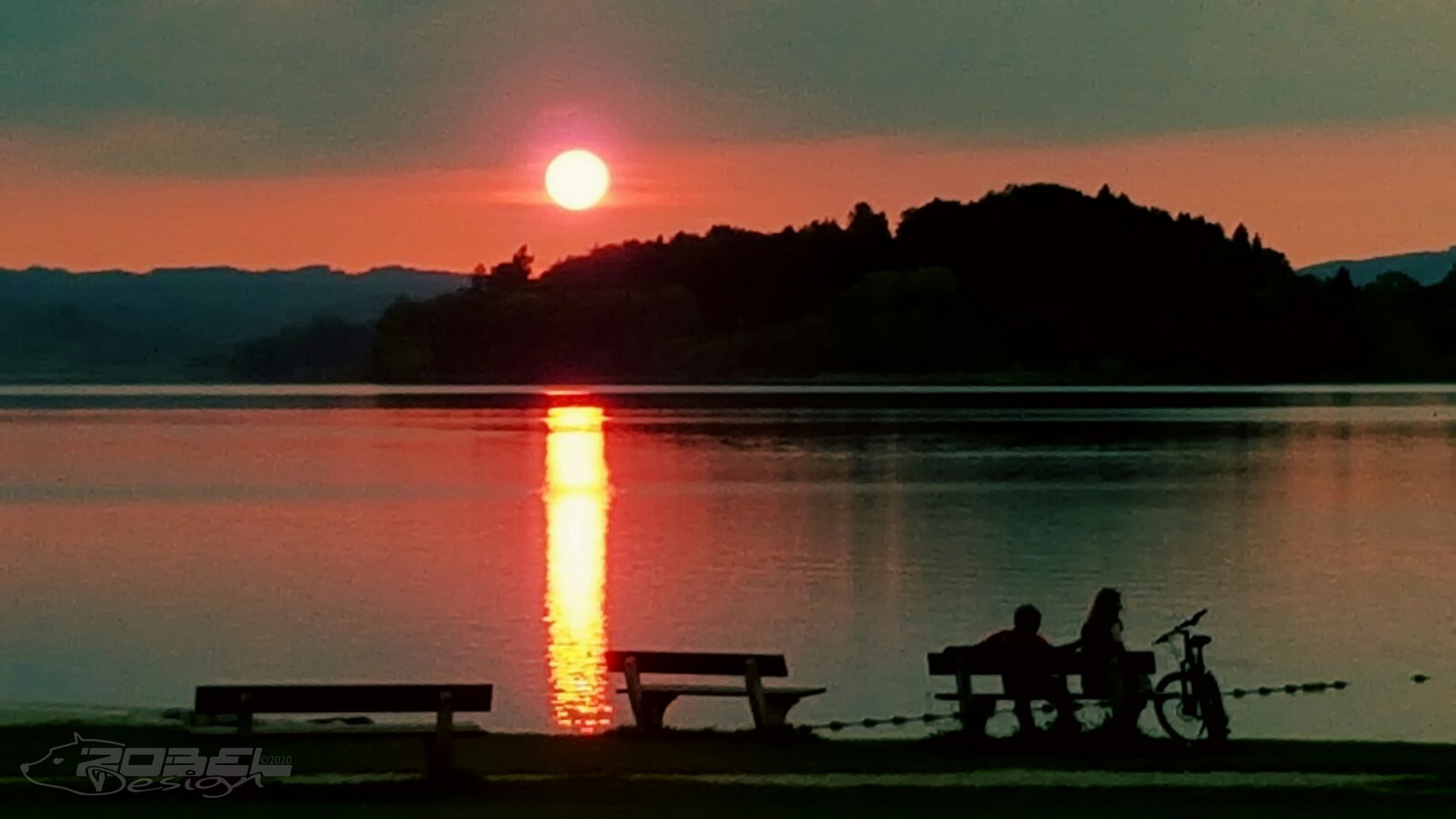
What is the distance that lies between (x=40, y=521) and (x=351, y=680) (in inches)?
1425

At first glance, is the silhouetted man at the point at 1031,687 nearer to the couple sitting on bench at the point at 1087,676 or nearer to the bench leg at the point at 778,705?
the couple sitting on bench at the point at 1087,676

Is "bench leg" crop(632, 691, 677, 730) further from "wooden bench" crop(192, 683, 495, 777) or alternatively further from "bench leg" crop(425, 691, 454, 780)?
"bench leg" crop(425, 691, 454, 780)

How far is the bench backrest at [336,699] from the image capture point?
15086mm

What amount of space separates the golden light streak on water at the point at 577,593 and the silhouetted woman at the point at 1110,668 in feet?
16.4

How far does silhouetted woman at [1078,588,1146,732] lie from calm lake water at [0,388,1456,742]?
16.2ft

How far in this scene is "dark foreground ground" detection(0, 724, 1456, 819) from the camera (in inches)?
535

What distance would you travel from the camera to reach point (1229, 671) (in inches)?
1204

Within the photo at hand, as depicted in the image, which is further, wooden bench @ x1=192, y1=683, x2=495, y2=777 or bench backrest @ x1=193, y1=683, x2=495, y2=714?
bench backrest @ x1=193, y1=683, x2=495, y2=714

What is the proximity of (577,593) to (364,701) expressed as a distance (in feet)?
90.5

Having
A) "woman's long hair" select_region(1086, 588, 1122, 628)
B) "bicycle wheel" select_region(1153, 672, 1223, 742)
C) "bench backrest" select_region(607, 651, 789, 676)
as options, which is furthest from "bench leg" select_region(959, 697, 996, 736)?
"bench backrest" select_region(607, 651, 789, 676)

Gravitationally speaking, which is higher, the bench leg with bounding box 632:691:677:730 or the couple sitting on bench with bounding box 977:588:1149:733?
the couple sitting on bench with bounding box 977:588:1149:733

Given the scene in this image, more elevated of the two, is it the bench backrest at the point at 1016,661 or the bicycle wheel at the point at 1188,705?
the bench backrest at the point at 1016,661

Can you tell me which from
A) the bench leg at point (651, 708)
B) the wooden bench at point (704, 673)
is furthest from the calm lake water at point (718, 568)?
the bench leg at point (651, 708)

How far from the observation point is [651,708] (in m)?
19.5
